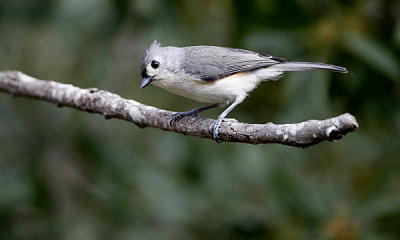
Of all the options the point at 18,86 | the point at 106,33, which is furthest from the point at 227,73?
the point at 18,86

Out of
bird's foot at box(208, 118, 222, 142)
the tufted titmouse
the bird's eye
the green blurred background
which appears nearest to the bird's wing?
the tufted titmouse

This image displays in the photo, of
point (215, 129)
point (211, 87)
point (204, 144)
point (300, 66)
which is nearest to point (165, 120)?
point (211, 87)

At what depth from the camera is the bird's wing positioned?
11.3 feet

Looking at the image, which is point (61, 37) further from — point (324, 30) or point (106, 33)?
point (324, 30)

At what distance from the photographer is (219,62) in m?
3.53

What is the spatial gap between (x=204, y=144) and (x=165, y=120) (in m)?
1.47

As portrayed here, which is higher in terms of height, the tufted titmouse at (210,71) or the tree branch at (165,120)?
the tufted titmouse at (210,71)

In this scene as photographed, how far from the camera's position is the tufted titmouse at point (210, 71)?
11.1 feet

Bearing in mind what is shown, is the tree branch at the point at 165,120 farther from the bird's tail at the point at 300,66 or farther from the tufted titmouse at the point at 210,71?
the bird's tail at the point at 300,66

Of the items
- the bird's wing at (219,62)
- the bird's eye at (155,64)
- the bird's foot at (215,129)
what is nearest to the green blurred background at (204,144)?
the bird's wing at (219,62)

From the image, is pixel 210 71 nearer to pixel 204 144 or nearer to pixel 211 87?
pixel 211 87

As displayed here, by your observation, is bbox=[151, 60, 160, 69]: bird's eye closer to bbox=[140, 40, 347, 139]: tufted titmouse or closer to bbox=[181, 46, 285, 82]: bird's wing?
bbox=[140, 40, 347, 139]: tufted titmouse

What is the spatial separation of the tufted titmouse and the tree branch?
16 centimetres

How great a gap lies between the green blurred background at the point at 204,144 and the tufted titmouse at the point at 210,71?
1.14 ft
